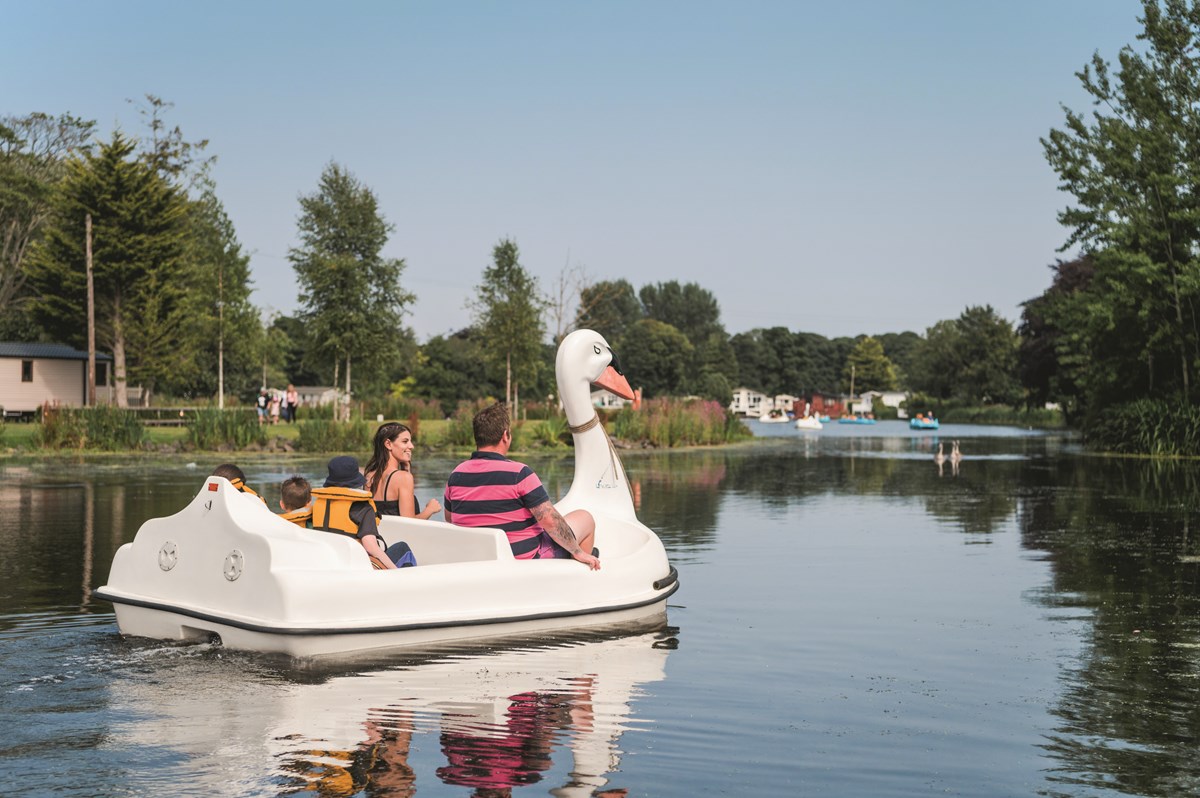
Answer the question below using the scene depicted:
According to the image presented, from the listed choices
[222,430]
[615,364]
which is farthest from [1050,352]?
[615,364]

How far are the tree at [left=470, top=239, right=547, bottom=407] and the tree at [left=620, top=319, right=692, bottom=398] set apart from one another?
85.3 meters

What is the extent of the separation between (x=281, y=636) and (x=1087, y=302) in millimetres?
39890

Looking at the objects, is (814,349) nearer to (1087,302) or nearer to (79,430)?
(1087,302)

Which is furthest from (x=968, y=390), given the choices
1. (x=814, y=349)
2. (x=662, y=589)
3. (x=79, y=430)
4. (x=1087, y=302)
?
(x=662, y=589)

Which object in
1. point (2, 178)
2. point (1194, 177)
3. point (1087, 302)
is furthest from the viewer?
point (2, 178)

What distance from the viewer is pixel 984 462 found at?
1549 inches

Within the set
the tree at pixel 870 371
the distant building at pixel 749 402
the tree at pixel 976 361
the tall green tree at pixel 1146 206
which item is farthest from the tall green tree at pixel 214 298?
the tree at pixel 870 371

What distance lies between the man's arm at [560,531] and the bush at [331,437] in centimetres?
2849

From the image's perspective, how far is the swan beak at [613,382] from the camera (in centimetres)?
1138

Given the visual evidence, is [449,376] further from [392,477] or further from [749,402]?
[749,402]

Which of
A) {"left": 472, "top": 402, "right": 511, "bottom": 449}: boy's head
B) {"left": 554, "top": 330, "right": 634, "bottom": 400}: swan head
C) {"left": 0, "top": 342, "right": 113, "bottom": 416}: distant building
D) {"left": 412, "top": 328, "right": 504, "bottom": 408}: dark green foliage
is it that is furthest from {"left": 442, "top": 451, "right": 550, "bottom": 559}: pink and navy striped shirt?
{"left": 412, "top": 328, "right": 504, "bottom": 408}: dark green foliage

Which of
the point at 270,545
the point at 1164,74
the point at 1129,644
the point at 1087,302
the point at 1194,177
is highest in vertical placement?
the point at 1164,74

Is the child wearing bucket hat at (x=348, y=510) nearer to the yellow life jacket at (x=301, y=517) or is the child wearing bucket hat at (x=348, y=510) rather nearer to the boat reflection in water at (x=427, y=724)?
the yellow life jacket at (x=301, y=517)

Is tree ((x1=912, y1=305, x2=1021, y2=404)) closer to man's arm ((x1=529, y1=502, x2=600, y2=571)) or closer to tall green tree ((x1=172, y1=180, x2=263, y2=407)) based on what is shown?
tall green tree ((x1=172, y1=180, x2=263, y2=407))
